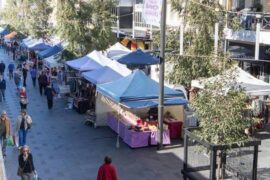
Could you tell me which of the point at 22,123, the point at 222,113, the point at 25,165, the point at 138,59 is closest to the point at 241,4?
the point at 138,59

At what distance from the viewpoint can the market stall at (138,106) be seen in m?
16.7

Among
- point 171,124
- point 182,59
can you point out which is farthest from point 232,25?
point 171,124

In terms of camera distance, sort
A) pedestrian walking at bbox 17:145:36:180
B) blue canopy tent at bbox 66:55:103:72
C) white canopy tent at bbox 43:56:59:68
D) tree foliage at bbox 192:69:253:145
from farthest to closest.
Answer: white canopy tent at bbox 43:56:59:68, blue canopy tent at bbox 66:55:103:72, pedestrian walking at bbox 17:145:36:180, tree foliage at bbox 192:69:253:145

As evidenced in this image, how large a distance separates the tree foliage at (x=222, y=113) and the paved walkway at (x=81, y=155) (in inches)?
127

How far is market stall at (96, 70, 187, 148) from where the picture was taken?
16.7 meters

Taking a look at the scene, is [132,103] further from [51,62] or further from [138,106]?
[51,62]

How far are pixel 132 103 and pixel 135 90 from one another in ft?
2.25

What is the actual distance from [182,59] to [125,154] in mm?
5310

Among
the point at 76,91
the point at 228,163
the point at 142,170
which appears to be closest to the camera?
the point at 228,163

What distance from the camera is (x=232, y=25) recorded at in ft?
66.3

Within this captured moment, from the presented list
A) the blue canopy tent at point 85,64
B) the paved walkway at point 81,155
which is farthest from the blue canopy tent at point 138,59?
the paved walkway at point 81,155

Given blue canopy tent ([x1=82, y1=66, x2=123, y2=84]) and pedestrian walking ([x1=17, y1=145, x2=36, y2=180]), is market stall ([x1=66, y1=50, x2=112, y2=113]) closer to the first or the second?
blue canopy tent ([x1=82, y1=66, x2=123, y2=84])

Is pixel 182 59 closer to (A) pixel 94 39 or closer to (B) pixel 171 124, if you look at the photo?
(B) pixel 171 124

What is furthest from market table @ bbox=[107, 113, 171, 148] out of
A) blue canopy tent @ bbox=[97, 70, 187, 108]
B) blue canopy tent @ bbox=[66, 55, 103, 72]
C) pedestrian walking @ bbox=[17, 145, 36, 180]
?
blue canopy tent @ bbox=[66, 55, 103, 72]
